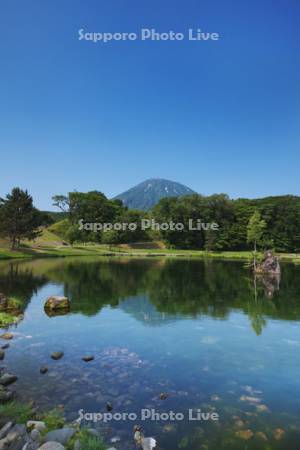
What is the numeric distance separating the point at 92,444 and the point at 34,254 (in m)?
74.0

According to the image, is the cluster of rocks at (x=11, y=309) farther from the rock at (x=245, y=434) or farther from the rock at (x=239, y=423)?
the rock at (x=245, y=434)

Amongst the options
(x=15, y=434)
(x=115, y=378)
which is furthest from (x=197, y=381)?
(x=15, y=434)

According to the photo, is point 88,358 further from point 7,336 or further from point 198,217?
point 198,217

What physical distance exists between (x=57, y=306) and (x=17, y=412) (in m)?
15.5

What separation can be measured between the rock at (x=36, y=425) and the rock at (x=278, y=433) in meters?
6.25

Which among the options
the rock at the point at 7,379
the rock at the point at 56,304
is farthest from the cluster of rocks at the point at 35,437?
the rock at the point at 56,304

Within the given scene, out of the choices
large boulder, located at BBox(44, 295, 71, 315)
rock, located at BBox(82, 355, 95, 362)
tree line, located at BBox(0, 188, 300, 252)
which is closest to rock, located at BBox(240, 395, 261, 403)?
rock, located at BBox(82, 355, 95, 362)

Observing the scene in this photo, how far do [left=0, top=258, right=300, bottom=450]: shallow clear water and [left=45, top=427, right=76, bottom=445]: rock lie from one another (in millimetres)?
1227

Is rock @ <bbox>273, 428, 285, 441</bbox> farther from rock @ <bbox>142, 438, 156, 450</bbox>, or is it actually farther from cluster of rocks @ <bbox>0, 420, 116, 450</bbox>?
cluster of rocks @ <bbox>0, 420, 116, 450</bbox>

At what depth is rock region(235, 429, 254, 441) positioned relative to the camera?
909cm

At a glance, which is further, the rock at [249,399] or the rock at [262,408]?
the rock at [249,399]

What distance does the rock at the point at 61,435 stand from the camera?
818cm

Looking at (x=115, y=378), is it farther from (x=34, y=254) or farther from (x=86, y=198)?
(x=86, y=198)

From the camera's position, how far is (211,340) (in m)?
18.0
